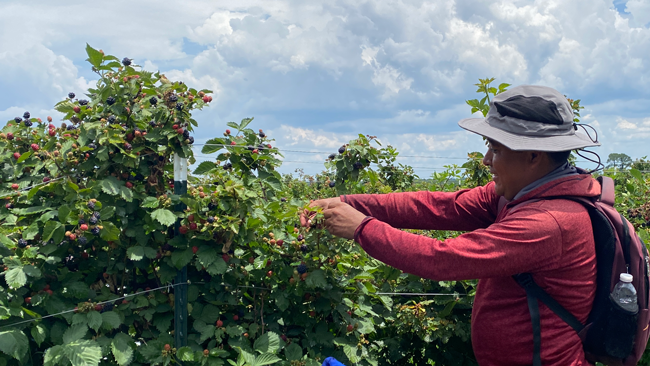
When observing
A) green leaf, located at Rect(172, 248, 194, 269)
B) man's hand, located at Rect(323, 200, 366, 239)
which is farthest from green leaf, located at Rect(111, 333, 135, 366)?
man's hand, located at Rect(323, 200, 366, 239)

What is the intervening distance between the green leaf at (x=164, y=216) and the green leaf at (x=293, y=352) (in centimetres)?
86

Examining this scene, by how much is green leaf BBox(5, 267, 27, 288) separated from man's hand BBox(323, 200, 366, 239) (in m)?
1.40

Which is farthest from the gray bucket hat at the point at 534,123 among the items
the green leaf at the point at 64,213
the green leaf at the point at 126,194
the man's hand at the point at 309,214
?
the green leaf at the point at 64,213

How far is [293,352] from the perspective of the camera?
2.43 m

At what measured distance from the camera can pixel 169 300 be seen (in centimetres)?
256

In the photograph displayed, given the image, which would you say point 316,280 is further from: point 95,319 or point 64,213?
point 64,213

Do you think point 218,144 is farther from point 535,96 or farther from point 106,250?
point 535,96

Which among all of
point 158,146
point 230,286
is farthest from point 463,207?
point 158,146

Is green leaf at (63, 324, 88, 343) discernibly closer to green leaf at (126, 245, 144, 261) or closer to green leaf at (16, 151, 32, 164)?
green leaf at (126, 245, 144, 261)

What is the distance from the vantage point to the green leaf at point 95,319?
2244 mm

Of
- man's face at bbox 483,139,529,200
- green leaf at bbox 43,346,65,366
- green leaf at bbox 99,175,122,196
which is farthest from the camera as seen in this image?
green leaf at bbox 99,175,122,196

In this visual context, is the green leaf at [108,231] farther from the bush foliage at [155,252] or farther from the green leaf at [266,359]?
the green leaf at [266,359]

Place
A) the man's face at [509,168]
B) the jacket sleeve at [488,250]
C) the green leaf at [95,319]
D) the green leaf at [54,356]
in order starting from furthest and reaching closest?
the green leaf at [95,319]
the green leaf at [54,356]
the man's face at [509,168]
the jacket sleeve at [488,250]

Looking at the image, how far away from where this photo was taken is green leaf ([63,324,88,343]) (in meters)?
2.20
